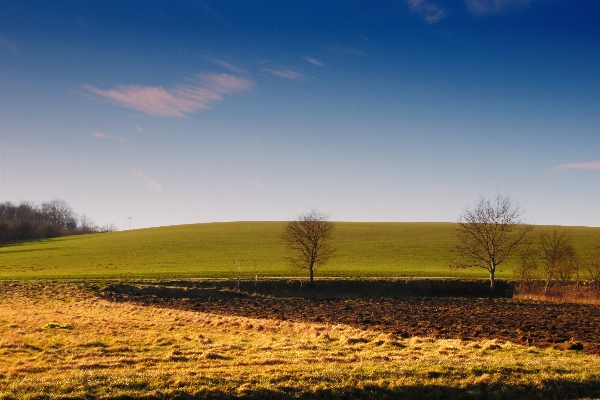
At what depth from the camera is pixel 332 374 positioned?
14.0m

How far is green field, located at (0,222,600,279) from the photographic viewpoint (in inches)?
2221

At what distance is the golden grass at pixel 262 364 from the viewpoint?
41.9ft

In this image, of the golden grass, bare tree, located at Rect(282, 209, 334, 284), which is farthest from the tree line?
the golden grass

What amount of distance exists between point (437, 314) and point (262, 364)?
21404 mm

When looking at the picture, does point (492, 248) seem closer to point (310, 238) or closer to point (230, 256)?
point (310, 238)

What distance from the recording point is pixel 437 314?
3334cm

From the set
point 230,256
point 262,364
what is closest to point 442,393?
point 262,364

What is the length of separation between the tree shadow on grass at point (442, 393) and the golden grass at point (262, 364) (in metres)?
0.03

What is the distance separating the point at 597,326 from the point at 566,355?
37.0 ft

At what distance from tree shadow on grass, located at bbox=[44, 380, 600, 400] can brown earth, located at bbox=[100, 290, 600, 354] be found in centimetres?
711

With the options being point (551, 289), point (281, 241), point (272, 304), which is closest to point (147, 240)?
point (281, 241)

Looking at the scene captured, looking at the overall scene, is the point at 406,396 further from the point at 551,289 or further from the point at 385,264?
the point at 385,264

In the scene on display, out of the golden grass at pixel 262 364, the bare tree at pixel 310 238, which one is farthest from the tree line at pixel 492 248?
the golden grass at pixel 262 364

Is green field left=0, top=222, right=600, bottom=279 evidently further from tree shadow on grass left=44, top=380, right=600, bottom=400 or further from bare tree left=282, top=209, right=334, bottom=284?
tree shadow on grass left=44, top=380, right=600, bottom=400
